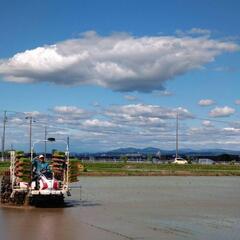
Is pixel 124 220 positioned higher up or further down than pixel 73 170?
further down

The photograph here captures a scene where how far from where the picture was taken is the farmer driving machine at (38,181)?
23.2m

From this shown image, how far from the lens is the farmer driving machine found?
2320cm

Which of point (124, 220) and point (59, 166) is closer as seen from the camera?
point (124, 220)

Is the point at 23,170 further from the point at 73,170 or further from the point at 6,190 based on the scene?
the point at 73,170

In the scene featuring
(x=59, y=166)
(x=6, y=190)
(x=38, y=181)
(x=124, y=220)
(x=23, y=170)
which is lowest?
(x=124, y=220)

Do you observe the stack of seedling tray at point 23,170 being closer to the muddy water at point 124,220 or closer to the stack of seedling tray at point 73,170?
the muddy water at point 124,220

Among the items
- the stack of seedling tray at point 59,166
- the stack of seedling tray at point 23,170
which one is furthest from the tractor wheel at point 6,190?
the stack of seedling tray at point 59,166

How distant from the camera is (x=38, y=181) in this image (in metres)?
23.2

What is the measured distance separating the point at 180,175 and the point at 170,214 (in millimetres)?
44378

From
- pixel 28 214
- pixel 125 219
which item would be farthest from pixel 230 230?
pixel 28 214

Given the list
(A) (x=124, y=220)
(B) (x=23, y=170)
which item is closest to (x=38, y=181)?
(B) (x=23, y=170)

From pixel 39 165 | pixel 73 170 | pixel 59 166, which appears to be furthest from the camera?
pixel 59 166

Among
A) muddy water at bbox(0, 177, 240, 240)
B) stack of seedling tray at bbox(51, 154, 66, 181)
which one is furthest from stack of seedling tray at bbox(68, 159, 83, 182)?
muddy water at bbox(0, 177, 240, 240)

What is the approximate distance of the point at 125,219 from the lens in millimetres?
20391
